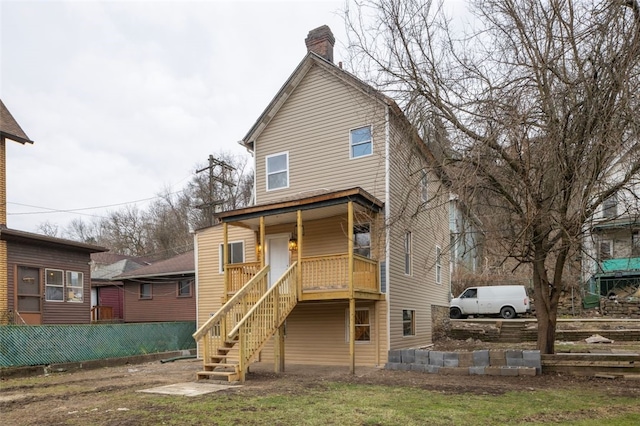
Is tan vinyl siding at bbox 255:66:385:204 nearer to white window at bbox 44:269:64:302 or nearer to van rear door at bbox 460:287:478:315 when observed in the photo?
white window at bbox 44:269:64:302

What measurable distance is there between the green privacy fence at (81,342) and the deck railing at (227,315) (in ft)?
15.4

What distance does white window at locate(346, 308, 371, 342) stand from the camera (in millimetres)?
13094

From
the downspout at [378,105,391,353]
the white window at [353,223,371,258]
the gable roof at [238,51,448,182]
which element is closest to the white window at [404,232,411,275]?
the white window at [353,223,371,258]

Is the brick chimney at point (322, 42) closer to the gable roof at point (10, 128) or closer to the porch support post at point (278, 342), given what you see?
the porch support post at point (278, 342)

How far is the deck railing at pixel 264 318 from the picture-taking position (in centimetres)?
1011

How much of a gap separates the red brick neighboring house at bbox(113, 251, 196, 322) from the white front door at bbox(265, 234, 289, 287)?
27.9 feet

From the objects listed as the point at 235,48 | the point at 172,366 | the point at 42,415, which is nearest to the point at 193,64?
the point at 235,48

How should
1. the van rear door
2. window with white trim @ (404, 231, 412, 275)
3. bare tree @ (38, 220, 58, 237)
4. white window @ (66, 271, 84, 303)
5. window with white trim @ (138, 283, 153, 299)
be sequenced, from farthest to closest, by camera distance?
bare tree @ (38, 220, 58, 237) → window with white trim @ (138, 283, 153, 299) → the van rear door → white window @ (66, 271, 84, 303) → window with white trim @ (404, 231, 412, 275)

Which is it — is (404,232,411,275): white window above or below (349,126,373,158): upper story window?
below

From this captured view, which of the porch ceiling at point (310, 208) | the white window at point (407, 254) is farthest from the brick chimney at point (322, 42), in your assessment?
the white window at point (407, 254)

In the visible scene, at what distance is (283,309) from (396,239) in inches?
169

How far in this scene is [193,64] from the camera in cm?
1998

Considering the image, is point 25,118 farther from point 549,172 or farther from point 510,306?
point 510,306

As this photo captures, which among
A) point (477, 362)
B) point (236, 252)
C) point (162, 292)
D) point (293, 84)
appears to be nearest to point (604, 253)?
point (477, 362)
